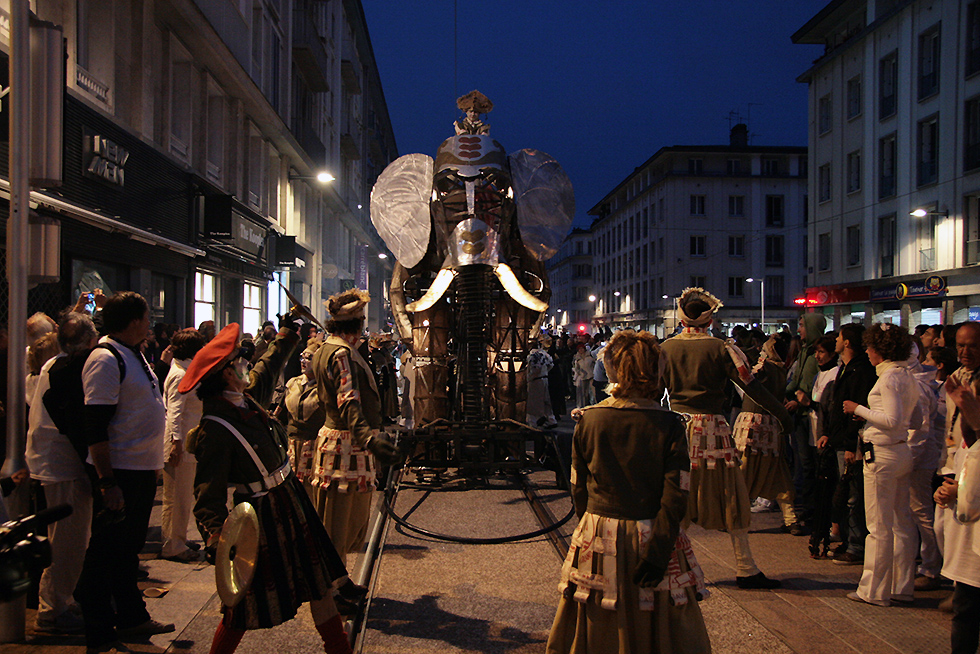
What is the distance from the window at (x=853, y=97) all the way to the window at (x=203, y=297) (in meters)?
24.7

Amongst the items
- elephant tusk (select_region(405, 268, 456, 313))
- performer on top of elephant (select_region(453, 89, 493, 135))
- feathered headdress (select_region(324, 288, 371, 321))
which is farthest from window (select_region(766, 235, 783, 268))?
feathered headdress (select_region(324, 288, 371, 321))

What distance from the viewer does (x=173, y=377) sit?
19.6 feet

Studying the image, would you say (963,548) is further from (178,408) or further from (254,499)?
(178,408)

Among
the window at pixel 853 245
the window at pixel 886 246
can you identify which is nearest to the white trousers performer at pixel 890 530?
the window at pixel 886 246

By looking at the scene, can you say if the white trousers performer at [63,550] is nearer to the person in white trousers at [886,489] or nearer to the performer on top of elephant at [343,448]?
the performer on top of elephant at [343,448]

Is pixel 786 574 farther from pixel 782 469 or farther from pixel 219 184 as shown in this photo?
pixel 219 184

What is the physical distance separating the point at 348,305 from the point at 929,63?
85.9 feet

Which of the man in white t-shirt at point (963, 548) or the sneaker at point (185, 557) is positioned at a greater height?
the man in white t-shirt at point (963, 548)

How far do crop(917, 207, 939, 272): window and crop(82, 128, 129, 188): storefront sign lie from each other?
76.9ft

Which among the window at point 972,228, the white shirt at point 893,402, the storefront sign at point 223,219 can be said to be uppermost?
the window at point 972,228

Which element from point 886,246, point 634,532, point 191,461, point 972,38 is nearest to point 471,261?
point 191,461

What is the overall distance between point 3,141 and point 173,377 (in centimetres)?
434

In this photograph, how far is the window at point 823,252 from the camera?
31188mm

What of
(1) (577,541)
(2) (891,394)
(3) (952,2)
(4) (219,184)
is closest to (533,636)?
(1) (577,541)
